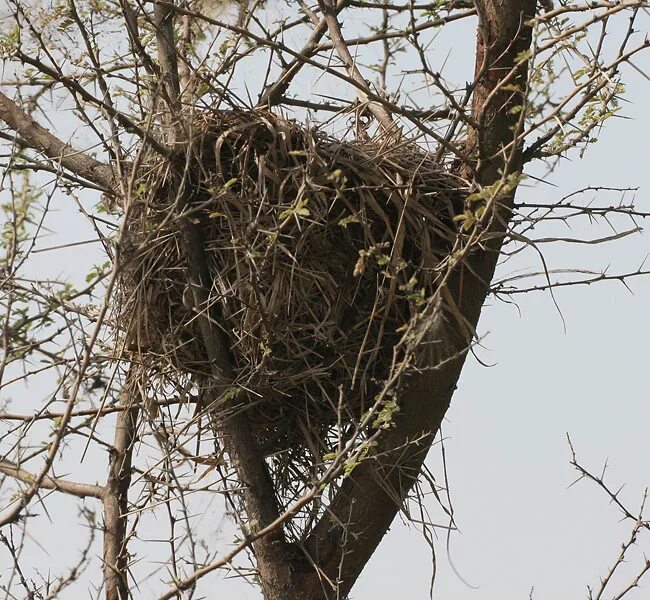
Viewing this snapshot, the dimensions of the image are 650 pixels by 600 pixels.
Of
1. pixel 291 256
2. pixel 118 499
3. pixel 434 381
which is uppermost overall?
pixel 118 499

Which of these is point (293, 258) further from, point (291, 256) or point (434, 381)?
point (434, 381)

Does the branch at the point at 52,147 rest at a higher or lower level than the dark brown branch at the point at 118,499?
higher

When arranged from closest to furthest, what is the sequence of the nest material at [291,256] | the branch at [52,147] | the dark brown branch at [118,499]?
the nest material at [291,256]
the branch at [52,147]
the dark brown branch at [118,499]

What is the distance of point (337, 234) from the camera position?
300 centimetres

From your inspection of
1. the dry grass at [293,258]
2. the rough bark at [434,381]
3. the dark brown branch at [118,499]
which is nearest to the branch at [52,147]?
the dry grass at [293,258]

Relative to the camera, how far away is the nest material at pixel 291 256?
2.87 meters

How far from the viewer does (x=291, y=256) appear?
2.84 m

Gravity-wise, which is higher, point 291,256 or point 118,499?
point 118,499

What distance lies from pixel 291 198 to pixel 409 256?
13.4 inches

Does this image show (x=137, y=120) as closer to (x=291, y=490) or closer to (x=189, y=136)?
(x=189, y=136)

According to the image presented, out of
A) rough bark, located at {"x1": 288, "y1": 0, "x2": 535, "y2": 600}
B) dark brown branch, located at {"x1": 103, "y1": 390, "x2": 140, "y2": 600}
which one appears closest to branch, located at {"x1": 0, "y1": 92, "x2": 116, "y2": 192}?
dark brown branch, located at {"x1": 103, "y1": 390, "x2": 140, "y2": 600}

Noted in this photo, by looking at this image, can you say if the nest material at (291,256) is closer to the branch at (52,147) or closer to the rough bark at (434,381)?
the rough bark at (434,381)

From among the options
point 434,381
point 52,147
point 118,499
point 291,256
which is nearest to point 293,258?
point 291,256

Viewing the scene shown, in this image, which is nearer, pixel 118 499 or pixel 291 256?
pixel 291 256
